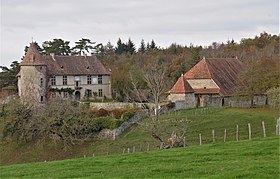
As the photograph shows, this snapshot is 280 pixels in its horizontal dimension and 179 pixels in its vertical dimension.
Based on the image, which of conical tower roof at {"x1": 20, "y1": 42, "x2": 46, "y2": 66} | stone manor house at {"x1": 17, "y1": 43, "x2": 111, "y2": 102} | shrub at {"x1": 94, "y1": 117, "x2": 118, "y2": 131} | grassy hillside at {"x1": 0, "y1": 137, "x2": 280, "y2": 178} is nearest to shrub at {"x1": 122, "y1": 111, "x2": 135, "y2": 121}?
shrub at {"x1": 94, "y1": 117, "x2": 118, "y2": 131}

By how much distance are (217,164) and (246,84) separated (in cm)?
4005

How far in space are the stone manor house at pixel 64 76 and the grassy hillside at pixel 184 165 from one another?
41.7 m

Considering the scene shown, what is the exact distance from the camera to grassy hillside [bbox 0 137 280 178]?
44.5 feet

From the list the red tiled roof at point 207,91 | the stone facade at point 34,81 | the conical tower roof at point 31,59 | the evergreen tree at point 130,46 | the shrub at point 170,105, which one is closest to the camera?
the shrub at point 170,105

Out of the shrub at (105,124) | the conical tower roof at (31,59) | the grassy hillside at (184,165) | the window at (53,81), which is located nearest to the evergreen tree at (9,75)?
the window at (53,81)

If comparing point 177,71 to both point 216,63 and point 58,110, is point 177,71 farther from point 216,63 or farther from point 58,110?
point 58,110

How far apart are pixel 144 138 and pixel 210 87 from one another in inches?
911

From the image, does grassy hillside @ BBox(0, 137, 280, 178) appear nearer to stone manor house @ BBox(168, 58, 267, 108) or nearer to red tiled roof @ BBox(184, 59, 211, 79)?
stone manor house @ BBox(168, 58, 267, 108)

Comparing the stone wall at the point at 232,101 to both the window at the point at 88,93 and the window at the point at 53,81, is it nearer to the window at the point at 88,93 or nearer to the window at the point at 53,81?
the window at the point at 88,93

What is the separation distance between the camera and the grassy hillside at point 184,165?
13.6 meters

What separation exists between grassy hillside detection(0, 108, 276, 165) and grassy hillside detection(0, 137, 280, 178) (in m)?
16.1

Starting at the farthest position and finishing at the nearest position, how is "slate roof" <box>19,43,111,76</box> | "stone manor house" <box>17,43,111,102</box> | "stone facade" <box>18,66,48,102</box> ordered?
1. "slate roof" <box>19,43,111,76</box>
2. "stone manor house" <box>17,43,111,102</box>
3. "stone facade" <box>18,66,48,102</box>

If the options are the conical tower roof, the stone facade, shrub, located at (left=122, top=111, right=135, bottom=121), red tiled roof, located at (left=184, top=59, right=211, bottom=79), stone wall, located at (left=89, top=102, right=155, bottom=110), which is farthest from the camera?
red tiled roof, located at (left=184, top=59, right=211, bottom=79)

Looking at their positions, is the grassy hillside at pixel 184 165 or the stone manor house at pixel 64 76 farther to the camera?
the stone manor house at pixel 64 76
